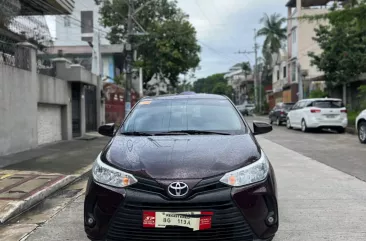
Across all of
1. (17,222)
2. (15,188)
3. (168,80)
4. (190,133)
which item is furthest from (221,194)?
(168,80)

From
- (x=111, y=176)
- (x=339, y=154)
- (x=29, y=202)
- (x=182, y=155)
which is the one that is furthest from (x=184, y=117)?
(x=339, y=154)

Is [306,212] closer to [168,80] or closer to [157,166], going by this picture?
[157,166]

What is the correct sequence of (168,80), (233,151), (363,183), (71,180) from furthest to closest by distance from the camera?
1. (168,80)
2. (71,180)
3. (363,183)
4. (233,151)

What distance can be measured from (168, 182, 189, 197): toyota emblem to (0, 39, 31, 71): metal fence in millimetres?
8479

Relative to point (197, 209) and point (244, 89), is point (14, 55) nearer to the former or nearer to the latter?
point (197, 209)

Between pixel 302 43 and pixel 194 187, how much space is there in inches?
1386

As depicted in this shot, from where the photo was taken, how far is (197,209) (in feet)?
10.6

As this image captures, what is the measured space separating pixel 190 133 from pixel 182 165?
0.99 m

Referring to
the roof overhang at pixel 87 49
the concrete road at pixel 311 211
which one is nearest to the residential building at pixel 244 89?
the roof overhang at pixel 87 49

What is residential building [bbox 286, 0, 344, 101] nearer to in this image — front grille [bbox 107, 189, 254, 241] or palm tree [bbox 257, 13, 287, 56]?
palm tree [bbox 257, 13, 287, 56]

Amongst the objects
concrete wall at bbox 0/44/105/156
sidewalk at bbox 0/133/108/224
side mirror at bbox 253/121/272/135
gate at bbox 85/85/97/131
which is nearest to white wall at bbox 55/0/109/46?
gate at bbox 85/85/97/131

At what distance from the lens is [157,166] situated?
136 inches

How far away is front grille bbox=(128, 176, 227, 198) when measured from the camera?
10.7 ft

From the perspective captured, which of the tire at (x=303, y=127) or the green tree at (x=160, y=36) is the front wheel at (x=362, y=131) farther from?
the green tree at (x=160, y=36)
